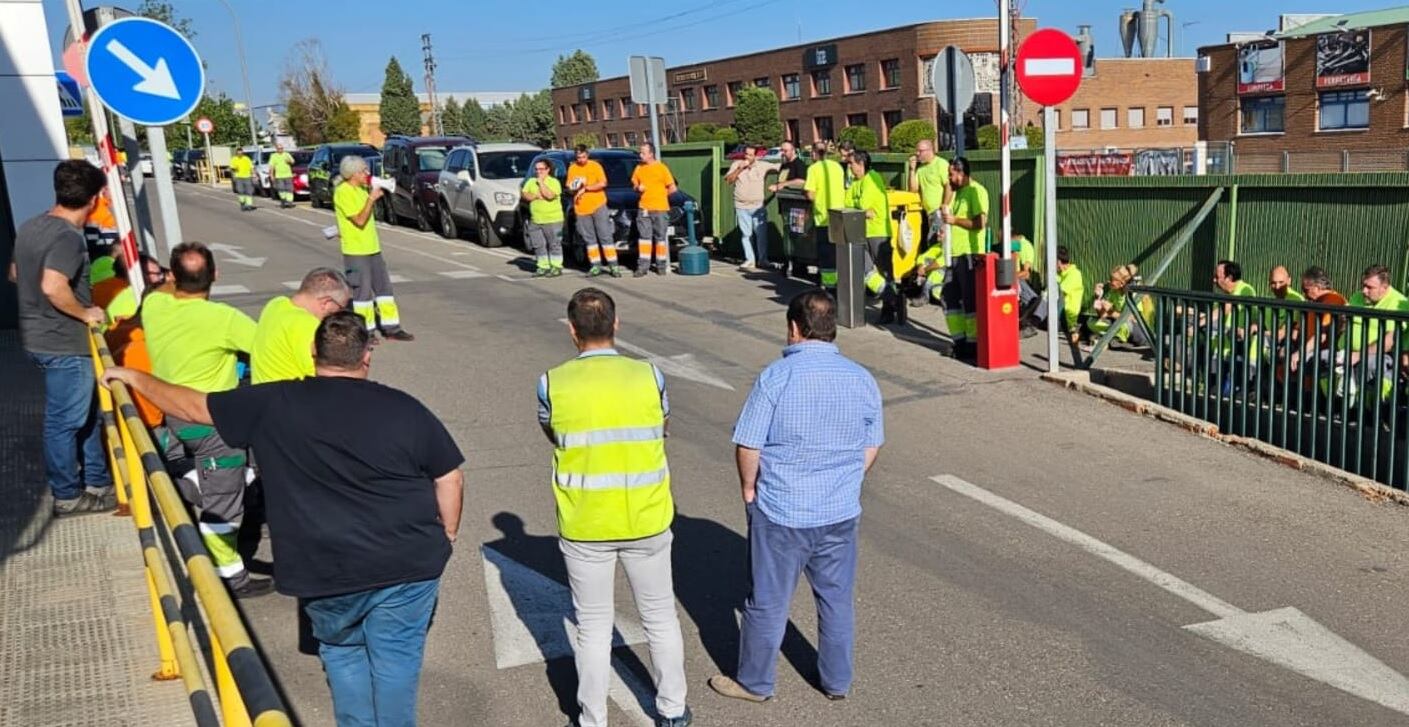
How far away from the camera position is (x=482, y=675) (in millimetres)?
5316

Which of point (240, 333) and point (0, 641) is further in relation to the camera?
point (240, 333)

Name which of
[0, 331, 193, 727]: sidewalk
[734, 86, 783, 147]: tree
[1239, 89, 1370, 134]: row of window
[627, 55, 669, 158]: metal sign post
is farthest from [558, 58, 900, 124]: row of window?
[0, 331, 193, 727]: sidewalk

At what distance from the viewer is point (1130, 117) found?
70938 millimetres

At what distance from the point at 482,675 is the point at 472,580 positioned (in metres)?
1.17

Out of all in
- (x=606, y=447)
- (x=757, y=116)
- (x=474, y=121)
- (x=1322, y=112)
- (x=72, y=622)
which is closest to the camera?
(x=606, y=447)

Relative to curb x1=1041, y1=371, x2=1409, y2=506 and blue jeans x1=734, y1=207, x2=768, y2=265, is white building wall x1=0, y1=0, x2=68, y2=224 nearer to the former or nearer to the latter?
blue jeans x1=734, y1=207, x2=768, y2=265

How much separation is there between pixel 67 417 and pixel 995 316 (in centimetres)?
787

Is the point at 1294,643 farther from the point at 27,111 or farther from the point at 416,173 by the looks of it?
the point at 416,173

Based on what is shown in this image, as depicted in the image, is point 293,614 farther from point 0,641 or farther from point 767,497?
point 767,497

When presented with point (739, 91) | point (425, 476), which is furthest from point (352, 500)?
point (739, 91)

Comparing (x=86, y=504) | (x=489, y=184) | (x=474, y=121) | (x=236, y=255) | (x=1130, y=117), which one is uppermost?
(x=474, y=121)

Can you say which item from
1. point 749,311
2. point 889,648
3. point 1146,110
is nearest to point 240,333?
point 889,648

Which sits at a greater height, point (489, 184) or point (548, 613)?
point (489, 184)

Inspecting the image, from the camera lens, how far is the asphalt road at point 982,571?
16.5 ft
